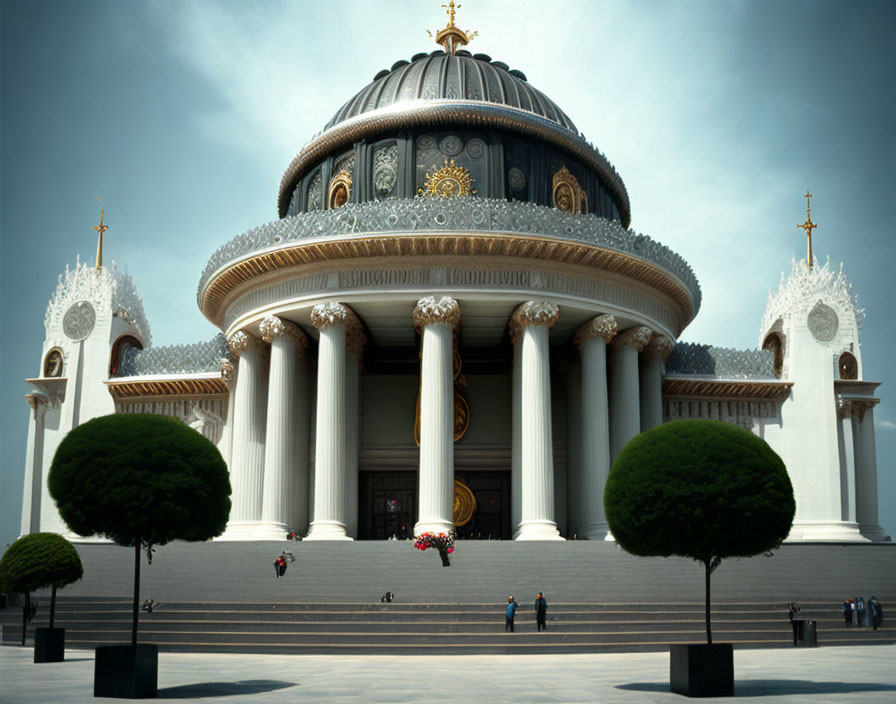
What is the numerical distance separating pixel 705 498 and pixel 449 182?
79.4ft

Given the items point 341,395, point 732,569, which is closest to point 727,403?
point 732,569

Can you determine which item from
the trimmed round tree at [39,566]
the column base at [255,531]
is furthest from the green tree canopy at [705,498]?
the column base at [255,531]

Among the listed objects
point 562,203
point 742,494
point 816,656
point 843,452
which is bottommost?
point 816,656

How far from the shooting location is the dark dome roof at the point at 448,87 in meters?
40.1

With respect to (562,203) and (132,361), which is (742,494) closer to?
(562,203)

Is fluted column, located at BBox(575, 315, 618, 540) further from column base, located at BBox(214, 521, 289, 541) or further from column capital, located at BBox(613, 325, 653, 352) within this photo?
column base, located at BBox(214, 521, 289, 541)

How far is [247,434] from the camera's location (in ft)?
119

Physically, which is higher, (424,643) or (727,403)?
(727,403)

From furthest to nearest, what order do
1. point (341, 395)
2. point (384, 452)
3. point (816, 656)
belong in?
point (384, 452) → point (341, 395) → point (816, 656)

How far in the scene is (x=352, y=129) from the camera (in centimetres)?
3981

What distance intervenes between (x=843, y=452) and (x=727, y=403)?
5056mm

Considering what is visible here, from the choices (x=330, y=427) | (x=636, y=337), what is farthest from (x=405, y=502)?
(x=636, y=337)

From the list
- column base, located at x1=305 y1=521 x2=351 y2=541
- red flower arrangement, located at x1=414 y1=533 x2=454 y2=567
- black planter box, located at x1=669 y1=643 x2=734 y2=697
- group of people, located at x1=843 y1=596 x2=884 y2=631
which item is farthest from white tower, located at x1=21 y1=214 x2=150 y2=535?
black planter box, located at x1=669 y1=643 x2=734 y2=697

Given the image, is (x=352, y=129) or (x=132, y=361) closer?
(x=352, y=129)
